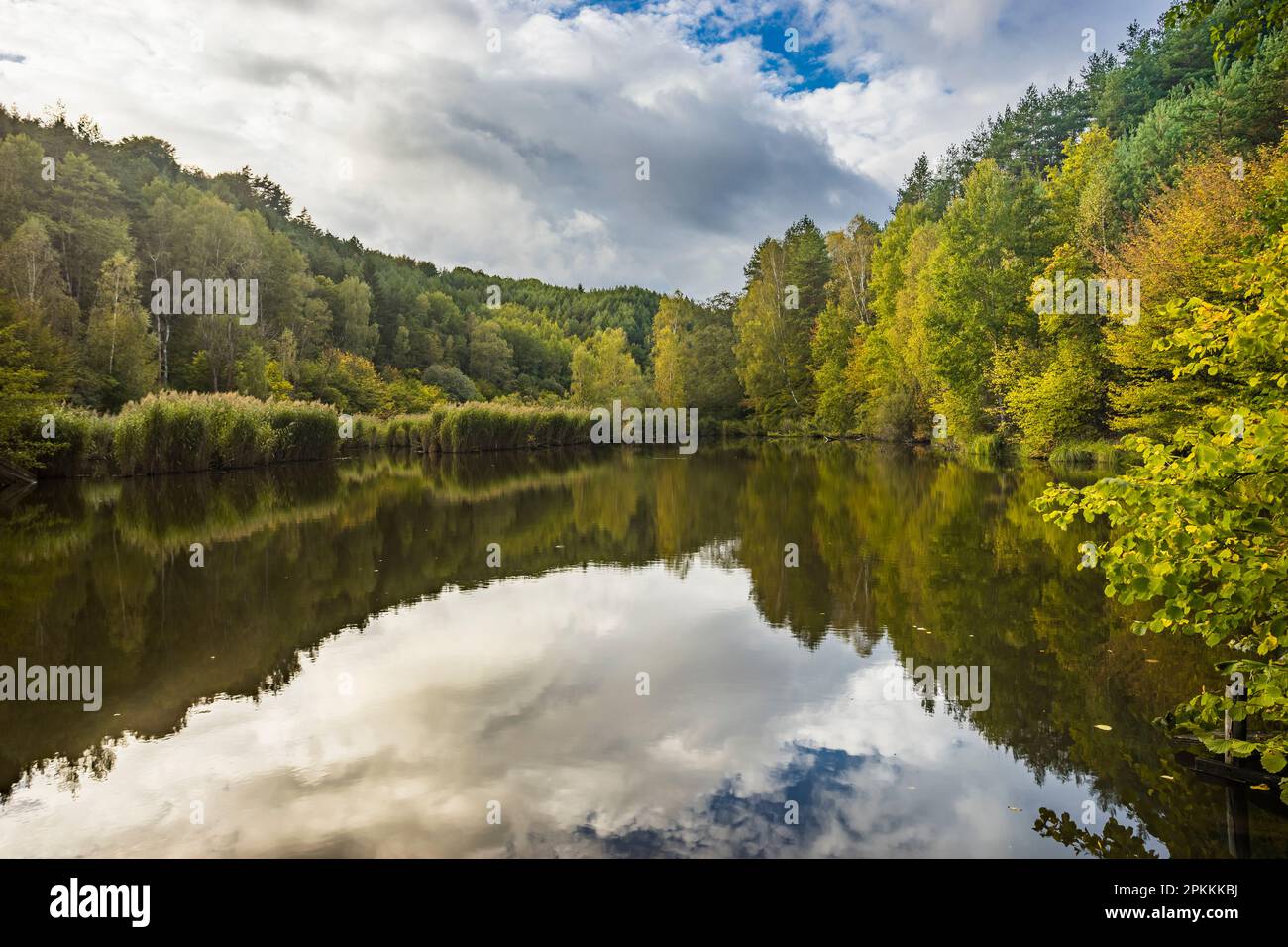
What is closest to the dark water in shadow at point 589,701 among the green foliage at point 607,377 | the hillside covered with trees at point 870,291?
the hillside covered with trees at point 870,291

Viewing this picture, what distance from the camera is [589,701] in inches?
262

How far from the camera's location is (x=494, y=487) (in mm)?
24391

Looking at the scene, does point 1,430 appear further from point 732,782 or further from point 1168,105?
point 1168,105

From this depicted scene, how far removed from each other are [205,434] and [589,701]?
25.6m

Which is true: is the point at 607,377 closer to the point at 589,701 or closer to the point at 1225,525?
the point at 589,701

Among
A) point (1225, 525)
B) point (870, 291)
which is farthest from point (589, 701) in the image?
point (870, 291)

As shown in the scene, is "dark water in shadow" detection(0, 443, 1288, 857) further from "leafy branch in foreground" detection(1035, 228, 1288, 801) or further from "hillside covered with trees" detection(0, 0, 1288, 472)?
"hillside covered with trees" detection(0, 0, 1288, 472)

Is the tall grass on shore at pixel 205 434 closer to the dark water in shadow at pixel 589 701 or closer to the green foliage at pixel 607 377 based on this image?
the dark water in shadow at pixel 589 701

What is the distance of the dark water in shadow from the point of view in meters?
4.52

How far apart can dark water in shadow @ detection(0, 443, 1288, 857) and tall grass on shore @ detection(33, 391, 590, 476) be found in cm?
1186

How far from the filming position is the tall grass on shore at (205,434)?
25391 millimetres

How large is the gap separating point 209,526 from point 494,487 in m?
9.67

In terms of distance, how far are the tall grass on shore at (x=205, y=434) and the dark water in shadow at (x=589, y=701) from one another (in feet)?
38.9

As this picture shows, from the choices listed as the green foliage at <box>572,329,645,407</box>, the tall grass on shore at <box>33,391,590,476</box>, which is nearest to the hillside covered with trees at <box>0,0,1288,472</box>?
the green foliage at <box>572,329,645,407</box>
